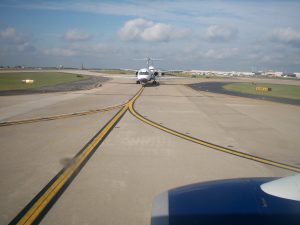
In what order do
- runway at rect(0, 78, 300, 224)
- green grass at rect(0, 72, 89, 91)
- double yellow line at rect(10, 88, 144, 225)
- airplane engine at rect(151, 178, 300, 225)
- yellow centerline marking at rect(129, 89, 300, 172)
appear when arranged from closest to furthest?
airplane engine at rect(151, 178, 300, 225) → double yellow line at rect(10, 88, 144, 225) → runway at rect(0, 78, 300, 224) → yellow centerline marking at rect(129, 89, 300, 172) → green grass at rect(0, 72, 89, 91)

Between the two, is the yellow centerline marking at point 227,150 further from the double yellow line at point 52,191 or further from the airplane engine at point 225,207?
the airplane engine at point 225,207

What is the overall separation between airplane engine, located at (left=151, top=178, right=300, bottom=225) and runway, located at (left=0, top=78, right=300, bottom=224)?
149cm

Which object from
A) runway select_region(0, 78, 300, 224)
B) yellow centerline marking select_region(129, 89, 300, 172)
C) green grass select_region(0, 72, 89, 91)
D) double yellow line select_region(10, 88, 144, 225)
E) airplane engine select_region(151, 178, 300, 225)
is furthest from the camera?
green grass select_region(0, 72, 89, 91)

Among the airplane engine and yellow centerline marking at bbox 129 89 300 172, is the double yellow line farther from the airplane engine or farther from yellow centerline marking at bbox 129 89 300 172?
yellow centerline marking at bbox 129 89 300 172

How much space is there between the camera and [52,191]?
21.1 ft

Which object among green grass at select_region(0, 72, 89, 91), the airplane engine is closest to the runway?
the airplane engine

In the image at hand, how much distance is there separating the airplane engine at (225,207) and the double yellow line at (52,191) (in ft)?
8.37

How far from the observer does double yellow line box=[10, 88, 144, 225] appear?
17.3 ft

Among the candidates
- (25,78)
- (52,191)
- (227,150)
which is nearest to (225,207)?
(52,191)

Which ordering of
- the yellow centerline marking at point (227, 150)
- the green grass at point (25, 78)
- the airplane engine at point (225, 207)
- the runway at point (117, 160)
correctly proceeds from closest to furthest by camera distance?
the airplane engine at point (225, 207) < the runway at point (117, 160) < the yellow centerline marking at point (227, 150) < the green grass at point (25, 78)

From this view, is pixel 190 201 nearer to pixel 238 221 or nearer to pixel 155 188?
pixel 238 221

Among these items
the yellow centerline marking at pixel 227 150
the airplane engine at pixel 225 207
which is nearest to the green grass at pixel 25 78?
the yellow centerline marking at pixel 227 150

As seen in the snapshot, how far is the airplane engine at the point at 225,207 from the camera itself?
3.40 m

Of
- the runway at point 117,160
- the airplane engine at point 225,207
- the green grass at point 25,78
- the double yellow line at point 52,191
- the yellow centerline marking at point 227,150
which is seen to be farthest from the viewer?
the green grass at point 25,78
